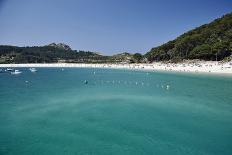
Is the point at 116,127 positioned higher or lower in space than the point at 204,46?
lower

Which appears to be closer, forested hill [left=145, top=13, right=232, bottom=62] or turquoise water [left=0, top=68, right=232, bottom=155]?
turquoise water [left=0, top=68, right=232, bottom=155]

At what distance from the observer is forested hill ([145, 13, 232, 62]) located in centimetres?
7934

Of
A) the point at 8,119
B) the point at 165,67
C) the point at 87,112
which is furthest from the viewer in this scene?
the point at 165,67

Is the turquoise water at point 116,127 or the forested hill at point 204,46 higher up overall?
the forested hill at point 204,46

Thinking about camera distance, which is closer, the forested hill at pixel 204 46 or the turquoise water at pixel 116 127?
the turquoise water at pixel 116 127

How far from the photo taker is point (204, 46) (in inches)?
3356

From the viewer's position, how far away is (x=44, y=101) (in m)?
26.6

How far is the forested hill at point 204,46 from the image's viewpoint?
260 feet

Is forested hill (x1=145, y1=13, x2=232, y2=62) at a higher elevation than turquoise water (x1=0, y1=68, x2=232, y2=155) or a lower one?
higher

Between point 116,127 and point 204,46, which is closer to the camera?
point 116,127

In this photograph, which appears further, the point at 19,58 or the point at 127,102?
the point at 19,58

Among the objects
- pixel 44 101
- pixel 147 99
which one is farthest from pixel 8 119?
pixel 147 99

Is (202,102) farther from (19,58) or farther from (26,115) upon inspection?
(19,58)

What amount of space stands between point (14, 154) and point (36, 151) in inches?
39.1
